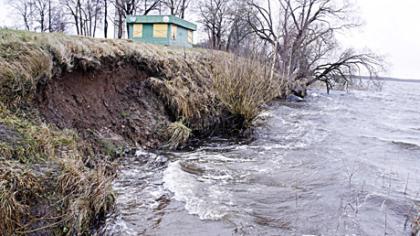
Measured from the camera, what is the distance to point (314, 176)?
7.11 metres

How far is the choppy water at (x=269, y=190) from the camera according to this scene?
15.5 feet

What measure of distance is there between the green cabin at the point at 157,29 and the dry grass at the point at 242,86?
1034 centimetres

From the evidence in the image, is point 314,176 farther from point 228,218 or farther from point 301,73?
point 301,73

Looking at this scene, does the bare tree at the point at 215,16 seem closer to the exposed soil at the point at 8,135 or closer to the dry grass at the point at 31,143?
the dry grass at the point at 31,143

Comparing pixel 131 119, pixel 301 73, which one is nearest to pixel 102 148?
pixel 131 119

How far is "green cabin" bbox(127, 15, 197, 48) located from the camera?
793 inches

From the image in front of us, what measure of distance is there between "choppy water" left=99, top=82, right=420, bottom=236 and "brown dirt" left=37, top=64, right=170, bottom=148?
2.97 ft

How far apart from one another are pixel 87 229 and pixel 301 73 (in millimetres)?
25095

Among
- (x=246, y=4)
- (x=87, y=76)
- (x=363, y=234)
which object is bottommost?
(x=363, y=234)

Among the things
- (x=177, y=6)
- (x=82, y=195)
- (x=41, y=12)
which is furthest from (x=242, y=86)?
(x=41, y=12)

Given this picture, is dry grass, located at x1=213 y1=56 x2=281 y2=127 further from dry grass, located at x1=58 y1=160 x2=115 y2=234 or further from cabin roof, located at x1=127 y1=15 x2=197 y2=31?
cabin roof, located at x1=127 y1=15 x2=197 y2=31

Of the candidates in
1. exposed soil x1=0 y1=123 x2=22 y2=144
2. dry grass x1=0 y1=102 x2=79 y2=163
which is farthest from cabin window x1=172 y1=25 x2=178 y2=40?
exposed soil x1=0 y1=123 x2=22 y2=144

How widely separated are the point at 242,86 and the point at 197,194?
470 cm

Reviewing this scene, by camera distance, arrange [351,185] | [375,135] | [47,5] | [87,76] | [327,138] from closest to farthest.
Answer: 1. [351,185]
2. [87,76]
3. [327,138]
4. [375,135]
5. [47,5]
